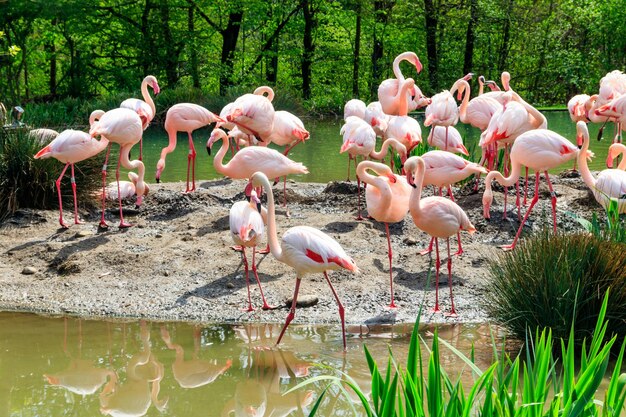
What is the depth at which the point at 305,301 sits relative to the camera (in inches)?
234

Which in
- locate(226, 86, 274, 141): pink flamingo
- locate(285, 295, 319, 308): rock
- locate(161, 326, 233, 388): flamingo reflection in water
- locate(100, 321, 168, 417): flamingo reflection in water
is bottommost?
locate(100, 321, 168, 417): flamingo reflection in water

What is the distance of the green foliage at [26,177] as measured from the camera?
821 cm

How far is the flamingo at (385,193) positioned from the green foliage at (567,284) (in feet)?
4.51

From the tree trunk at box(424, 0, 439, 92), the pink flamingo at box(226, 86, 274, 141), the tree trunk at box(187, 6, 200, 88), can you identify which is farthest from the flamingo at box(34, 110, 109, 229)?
the tree trunk at box(424, 0, 439, 92)

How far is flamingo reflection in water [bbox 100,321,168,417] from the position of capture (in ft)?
14.0

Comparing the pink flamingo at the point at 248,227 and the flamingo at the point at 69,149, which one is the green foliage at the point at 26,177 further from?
the pink flamingo at the point at 248,227

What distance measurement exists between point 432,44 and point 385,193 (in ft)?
74.4

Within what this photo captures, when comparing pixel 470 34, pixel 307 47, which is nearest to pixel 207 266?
pixel 307 47

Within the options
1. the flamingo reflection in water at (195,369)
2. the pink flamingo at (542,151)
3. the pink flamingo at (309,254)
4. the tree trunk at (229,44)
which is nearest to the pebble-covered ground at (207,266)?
the pink flamingo at (542,151)

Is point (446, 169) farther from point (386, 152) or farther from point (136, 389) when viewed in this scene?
point (136, 389)

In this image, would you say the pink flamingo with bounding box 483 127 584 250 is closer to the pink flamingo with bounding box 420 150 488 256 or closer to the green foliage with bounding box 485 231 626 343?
the pink flamingo with bounding box 420 150 488 256

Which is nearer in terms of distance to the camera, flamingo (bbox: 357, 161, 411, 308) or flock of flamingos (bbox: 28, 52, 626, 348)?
flock of flamingos (bbox: 28, 52, 626, 348)

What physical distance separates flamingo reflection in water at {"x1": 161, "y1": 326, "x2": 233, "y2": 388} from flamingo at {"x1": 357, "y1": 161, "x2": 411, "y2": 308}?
Answer: 5.83ft

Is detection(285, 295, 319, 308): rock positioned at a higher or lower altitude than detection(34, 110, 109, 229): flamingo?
lower
